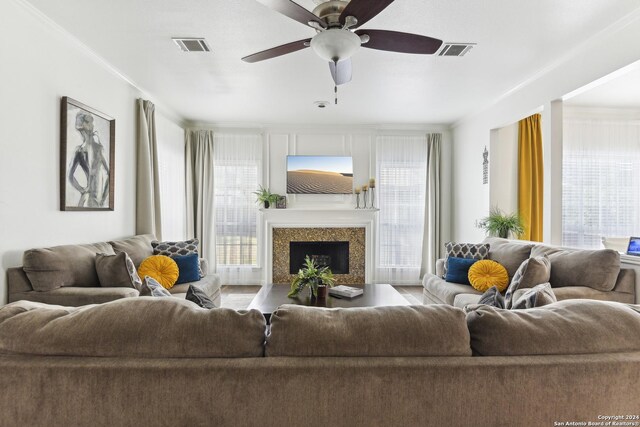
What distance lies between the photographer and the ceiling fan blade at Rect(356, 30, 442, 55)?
7.24 ft

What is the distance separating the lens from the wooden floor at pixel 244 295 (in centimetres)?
481

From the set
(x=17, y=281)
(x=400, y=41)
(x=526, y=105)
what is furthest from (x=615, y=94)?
(x=17, y=281)

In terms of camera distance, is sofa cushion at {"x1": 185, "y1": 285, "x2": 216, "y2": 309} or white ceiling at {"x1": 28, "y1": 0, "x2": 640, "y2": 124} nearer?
sofa cushion at {"x1": 185, "y1": 285, "x2": 216, "y2": 309}

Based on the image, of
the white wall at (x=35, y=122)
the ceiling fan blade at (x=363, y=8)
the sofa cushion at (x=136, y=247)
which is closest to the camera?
the ceiling fan blade at (x=363, y=8)

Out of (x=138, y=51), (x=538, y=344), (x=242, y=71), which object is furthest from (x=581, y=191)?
(x=138, y=51)

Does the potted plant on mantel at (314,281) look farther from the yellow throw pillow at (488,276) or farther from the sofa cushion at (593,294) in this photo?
the sofa cushion at (593,294)

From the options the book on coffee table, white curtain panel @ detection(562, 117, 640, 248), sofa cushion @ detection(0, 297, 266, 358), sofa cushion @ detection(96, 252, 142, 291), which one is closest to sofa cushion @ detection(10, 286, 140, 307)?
sofa cushion @ detection(96, 252, 142, 291)

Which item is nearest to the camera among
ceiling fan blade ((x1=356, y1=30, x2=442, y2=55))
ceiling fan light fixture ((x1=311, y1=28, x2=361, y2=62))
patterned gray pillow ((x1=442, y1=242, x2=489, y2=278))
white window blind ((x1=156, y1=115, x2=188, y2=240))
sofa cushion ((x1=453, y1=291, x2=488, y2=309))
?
ceiling fan light fixture ((x1=311, y1=28, x2=361, y2=62))

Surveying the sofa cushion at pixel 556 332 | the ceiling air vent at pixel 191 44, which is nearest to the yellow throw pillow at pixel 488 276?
the sofa cushion at pixel 556 332

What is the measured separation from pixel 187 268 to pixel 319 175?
2.80m

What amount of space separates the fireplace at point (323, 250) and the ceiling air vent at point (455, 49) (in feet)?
10.2

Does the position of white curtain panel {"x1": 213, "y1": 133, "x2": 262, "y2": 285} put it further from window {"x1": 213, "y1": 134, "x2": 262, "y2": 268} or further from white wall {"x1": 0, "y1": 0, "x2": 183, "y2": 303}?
white wall {"x1": 0, "y1": 0, "x2": 183, "y2": 303}

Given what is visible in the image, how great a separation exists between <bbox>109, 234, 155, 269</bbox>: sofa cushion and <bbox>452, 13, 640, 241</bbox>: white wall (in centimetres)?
400

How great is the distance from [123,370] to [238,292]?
182 inches
